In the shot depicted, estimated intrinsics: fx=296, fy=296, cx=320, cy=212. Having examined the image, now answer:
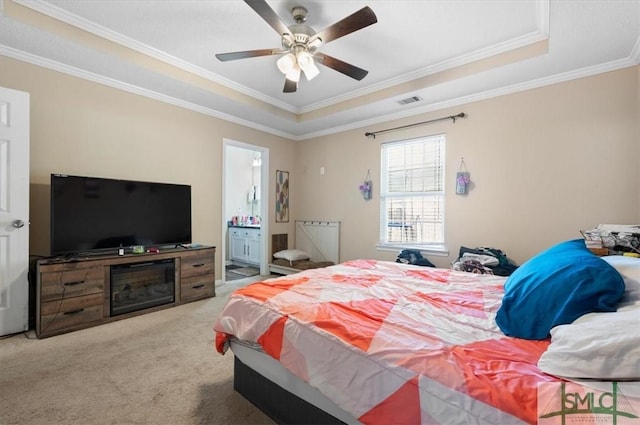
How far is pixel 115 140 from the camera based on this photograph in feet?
11.1

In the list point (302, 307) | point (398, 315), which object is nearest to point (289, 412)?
point (302, 307)

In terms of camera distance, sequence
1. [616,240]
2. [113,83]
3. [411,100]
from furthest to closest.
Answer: [411,100] → [113,83] → [616,240]

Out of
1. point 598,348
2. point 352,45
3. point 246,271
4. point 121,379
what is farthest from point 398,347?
point 246,271

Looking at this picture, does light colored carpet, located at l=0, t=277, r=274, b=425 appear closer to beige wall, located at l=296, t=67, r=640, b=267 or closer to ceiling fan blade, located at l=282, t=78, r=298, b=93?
ceiling fan blade, located at l=282, t=78, r=298, b=93

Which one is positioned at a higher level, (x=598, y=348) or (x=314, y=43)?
(x=314, y=43)

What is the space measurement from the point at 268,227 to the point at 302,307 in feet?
12.2

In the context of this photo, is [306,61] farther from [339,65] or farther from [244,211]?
[244,211]

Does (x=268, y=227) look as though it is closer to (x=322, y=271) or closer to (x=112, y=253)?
(x=112, y=253)

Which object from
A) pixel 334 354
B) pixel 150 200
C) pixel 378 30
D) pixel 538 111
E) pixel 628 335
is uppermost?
pixel 378 30

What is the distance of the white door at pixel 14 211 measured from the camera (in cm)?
255

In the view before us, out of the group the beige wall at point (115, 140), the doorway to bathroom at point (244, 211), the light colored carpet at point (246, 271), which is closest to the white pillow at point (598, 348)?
the beige wall at point (115, 140)

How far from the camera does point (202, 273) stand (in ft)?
12.3

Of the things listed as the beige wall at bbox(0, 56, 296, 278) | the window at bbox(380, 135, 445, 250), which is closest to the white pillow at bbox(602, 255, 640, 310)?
the window at bbox(380, 135, 445, 250)

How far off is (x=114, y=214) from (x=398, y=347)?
325 cm
